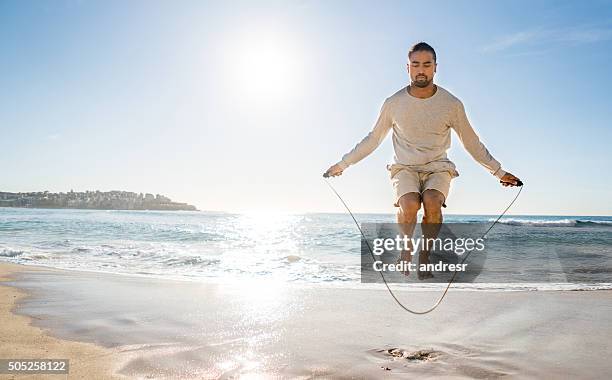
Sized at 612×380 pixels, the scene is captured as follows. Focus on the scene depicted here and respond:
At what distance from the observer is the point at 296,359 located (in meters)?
5.89

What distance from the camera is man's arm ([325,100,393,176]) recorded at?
162 inches

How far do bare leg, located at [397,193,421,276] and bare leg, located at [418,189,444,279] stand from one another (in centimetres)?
6

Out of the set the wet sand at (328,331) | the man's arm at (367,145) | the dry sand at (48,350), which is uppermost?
the man's arm at (367,145)

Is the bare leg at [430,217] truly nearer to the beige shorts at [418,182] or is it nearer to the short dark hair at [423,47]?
the beige shorts at [418,182]

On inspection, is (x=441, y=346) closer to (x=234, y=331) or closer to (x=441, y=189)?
(x=234, y=331)

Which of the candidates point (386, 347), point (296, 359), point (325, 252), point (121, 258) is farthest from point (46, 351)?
point (325, 252)

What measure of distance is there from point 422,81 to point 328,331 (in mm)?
4327

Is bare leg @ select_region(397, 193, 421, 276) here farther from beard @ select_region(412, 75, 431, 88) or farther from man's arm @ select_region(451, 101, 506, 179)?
beard @ select_region(412, 75, 431, 88)

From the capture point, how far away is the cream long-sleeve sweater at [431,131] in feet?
12.5

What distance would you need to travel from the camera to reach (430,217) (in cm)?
354

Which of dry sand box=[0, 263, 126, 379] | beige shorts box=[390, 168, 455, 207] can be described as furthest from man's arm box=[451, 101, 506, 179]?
dry sand box=[0, 263, 126, 379]

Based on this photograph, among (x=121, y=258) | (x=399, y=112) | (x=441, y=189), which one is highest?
(x=399, y=112)

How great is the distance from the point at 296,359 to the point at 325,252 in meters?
16.3
